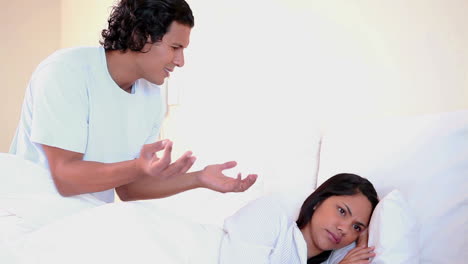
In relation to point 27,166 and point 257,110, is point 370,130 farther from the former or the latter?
point 27,166

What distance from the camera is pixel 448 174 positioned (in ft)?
4.20

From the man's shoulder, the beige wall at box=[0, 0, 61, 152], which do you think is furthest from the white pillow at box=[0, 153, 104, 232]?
the beige wall at box=[0, 0, 61, 152]

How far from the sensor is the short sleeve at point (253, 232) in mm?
1248

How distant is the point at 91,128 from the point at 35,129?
0.55 ft

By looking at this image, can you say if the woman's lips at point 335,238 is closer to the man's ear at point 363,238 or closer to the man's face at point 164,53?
the man's ear at point 363,238

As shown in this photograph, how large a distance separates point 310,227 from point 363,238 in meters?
0.17

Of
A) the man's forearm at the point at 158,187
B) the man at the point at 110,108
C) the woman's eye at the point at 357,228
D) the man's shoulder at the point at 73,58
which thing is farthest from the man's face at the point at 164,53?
the woman's eye at the point at 357,228

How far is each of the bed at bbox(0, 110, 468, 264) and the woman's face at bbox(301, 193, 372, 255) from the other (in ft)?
0.24

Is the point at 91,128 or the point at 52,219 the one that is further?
the point at 91,128

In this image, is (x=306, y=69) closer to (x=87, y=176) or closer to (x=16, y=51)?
(x=87, y=176)

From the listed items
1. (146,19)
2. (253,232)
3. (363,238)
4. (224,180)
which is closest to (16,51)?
(146,19)

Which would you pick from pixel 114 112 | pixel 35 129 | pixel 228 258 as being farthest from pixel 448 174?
pixel 35 129

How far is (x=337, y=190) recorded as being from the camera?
147 cm

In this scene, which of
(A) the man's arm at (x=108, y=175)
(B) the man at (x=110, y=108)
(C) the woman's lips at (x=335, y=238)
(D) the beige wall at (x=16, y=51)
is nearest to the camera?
(A) the man's arm at (x=108, y=175)
